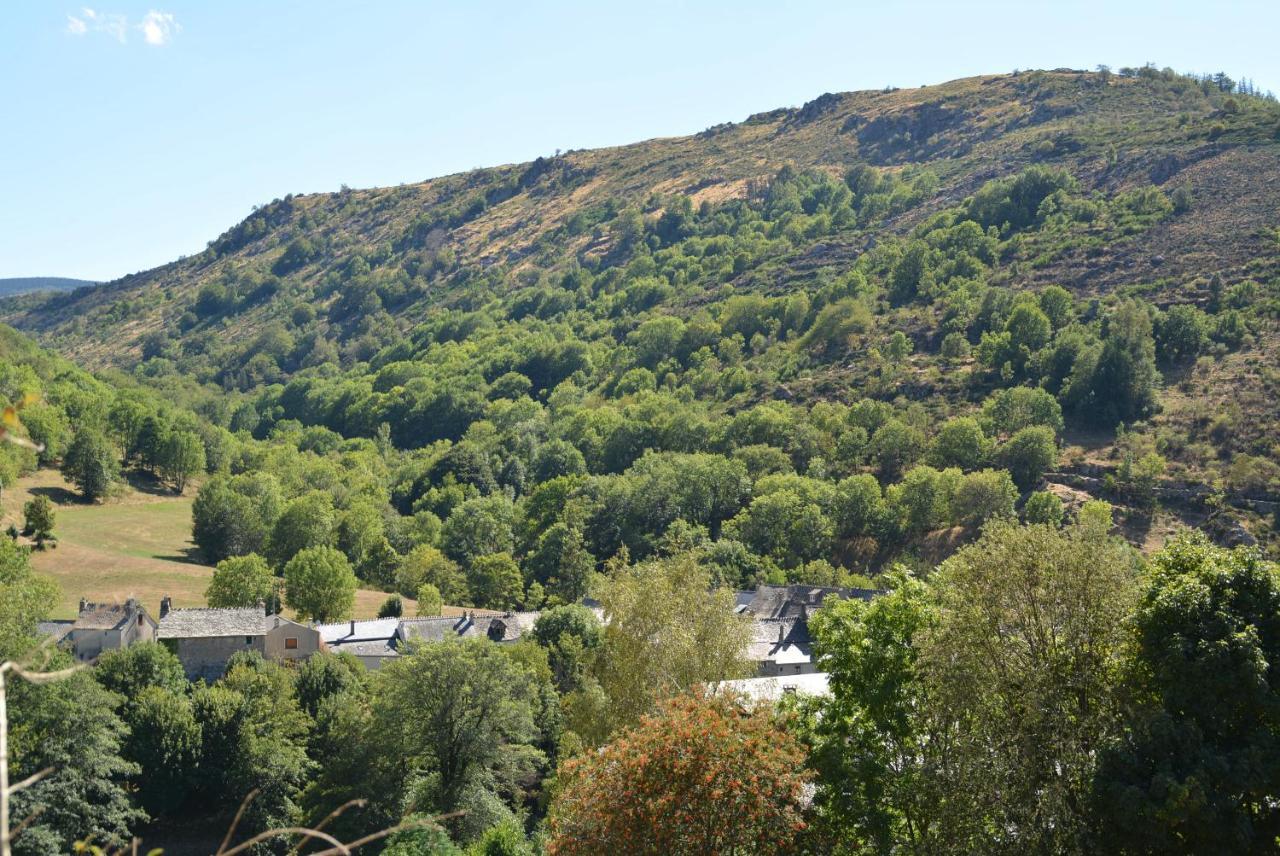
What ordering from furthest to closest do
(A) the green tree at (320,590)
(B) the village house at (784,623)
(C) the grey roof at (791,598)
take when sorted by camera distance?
(A) the green tree at (320,590) → (C) the grey roof at (791,598) → (B) the village house at (784,623)

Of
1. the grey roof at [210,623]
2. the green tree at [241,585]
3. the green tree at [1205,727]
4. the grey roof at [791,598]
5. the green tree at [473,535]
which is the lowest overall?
the green tree at [473,535]

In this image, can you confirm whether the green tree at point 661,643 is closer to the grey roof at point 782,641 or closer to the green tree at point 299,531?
the grey roof at point 782,641

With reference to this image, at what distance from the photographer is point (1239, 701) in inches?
660

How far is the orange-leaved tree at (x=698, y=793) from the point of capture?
2086cm

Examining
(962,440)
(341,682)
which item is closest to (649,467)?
(962,440)

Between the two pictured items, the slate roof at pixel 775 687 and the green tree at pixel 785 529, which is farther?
the green tree at pixel 785 529

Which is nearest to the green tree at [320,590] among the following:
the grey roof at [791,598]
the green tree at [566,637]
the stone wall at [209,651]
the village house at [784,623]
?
the stone wall at [209,651]

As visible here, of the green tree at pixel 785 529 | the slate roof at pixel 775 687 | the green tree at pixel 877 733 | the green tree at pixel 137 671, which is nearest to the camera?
the green tree at pixel 877 733

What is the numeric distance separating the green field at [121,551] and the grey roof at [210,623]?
1016cm

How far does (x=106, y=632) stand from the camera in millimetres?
50312

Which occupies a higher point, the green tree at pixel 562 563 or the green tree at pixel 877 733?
the green tree at pixel 877 733

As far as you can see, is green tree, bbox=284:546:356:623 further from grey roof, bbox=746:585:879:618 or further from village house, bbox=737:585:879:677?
grey roof, bbox=746:585:879:618

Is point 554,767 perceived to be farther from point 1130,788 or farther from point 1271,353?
point 1271,353

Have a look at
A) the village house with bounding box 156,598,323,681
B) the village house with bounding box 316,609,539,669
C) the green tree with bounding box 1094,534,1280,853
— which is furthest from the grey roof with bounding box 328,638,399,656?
the green tree with bounding box 1094,534,1280,853
